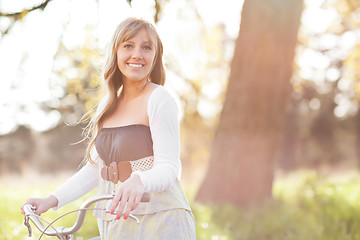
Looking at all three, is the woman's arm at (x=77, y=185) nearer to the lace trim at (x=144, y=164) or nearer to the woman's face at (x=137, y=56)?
the lace trim at (x=144, y=164)

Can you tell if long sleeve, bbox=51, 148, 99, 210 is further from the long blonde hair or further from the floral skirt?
the floral skirt

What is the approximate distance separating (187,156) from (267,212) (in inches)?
847

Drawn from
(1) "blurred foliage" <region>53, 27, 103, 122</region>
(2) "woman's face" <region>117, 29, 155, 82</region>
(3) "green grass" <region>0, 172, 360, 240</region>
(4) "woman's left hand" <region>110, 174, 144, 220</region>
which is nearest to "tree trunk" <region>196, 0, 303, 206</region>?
(3) "green grass" <region>0, 172, 360, 240</region>

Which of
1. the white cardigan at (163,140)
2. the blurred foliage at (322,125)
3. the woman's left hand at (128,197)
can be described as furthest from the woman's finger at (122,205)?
the blurred foliage at (322,125)

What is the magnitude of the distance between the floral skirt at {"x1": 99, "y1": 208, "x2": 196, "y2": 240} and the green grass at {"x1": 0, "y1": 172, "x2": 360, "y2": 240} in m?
3.19

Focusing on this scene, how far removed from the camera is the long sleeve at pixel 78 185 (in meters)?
2.67

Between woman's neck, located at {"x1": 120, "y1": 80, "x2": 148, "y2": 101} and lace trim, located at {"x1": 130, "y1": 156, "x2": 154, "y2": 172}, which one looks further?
woman's neck, located at {"x1": 120, "y1": 80, "x2": 148, "y2": 101}

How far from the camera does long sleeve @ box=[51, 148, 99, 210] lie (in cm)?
267

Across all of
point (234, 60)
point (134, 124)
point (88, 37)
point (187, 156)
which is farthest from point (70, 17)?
point (187, 156)

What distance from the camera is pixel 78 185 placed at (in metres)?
2.71

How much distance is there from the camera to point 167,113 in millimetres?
2328

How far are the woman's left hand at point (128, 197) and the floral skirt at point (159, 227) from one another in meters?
0.41

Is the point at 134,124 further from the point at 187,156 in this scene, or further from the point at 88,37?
the point at 187,156

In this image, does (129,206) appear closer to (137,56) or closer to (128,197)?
(128,197)
